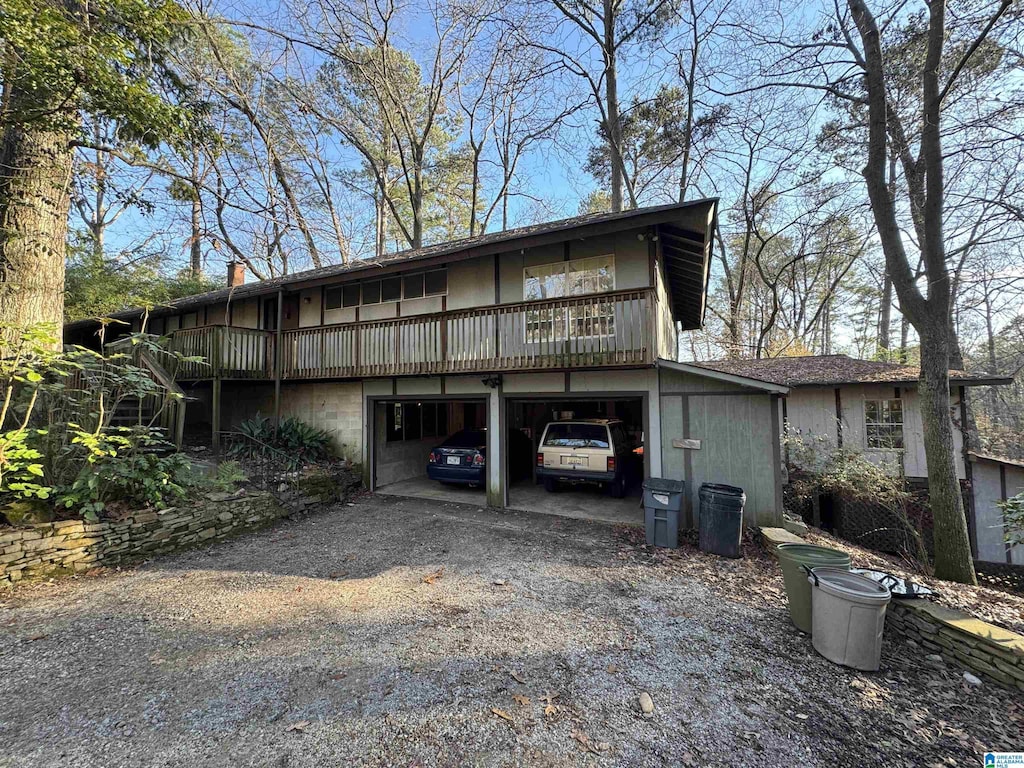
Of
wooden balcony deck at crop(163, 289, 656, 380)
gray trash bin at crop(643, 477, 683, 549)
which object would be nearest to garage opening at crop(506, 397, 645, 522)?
wooden balcony deck at crop(163, 289, 656, 380)

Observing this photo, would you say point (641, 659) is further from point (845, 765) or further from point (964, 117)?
point (964, 117)

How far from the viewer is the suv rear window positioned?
8.55 m

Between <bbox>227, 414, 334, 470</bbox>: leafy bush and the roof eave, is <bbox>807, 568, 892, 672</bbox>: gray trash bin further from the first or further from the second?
<bbox>227, 414, 334, 470</bbox>: leafy bush

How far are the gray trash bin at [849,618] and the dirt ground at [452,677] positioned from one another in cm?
14

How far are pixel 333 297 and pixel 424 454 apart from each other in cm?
529

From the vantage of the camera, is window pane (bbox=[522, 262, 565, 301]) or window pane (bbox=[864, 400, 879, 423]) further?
window pane (bbox=[864, 400, 879, 423])

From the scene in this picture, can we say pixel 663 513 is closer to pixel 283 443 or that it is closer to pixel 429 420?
pixel 429 420

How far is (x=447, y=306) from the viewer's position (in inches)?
373

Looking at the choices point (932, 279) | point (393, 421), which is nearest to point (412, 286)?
point (393, 421)

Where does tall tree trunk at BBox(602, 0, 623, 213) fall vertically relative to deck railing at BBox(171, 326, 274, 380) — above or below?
above

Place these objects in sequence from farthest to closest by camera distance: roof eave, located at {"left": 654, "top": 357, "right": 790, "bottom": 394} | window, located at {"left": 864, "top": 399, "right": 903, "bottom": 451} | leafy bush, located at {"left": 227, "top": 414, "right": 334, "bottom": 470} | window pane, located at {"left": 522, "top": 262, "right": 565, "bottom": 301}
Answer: window, located at {"left": 864, "top": 399, "right": 903, "bottom": 451}
leafy bush, located at {"left": 227, "top": 414, "right": 334, "bottom": 470}
window pane, located at {"left": 522, "top": 262, "right": 565, "bottom": 301}
roof eave, located at {"left": 654, "top": 357, "right": 790, "bottom": 394}

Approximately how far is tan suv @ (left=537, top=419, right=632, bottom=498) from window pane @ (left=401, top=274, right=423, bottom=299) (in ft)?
15.6

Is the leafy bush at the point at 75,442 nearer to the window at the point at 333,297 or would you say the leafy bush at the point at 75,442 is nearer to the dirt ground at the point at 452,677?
the dirt ground at the point at 452,677

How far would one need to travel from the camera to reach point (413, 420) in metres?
11.7
